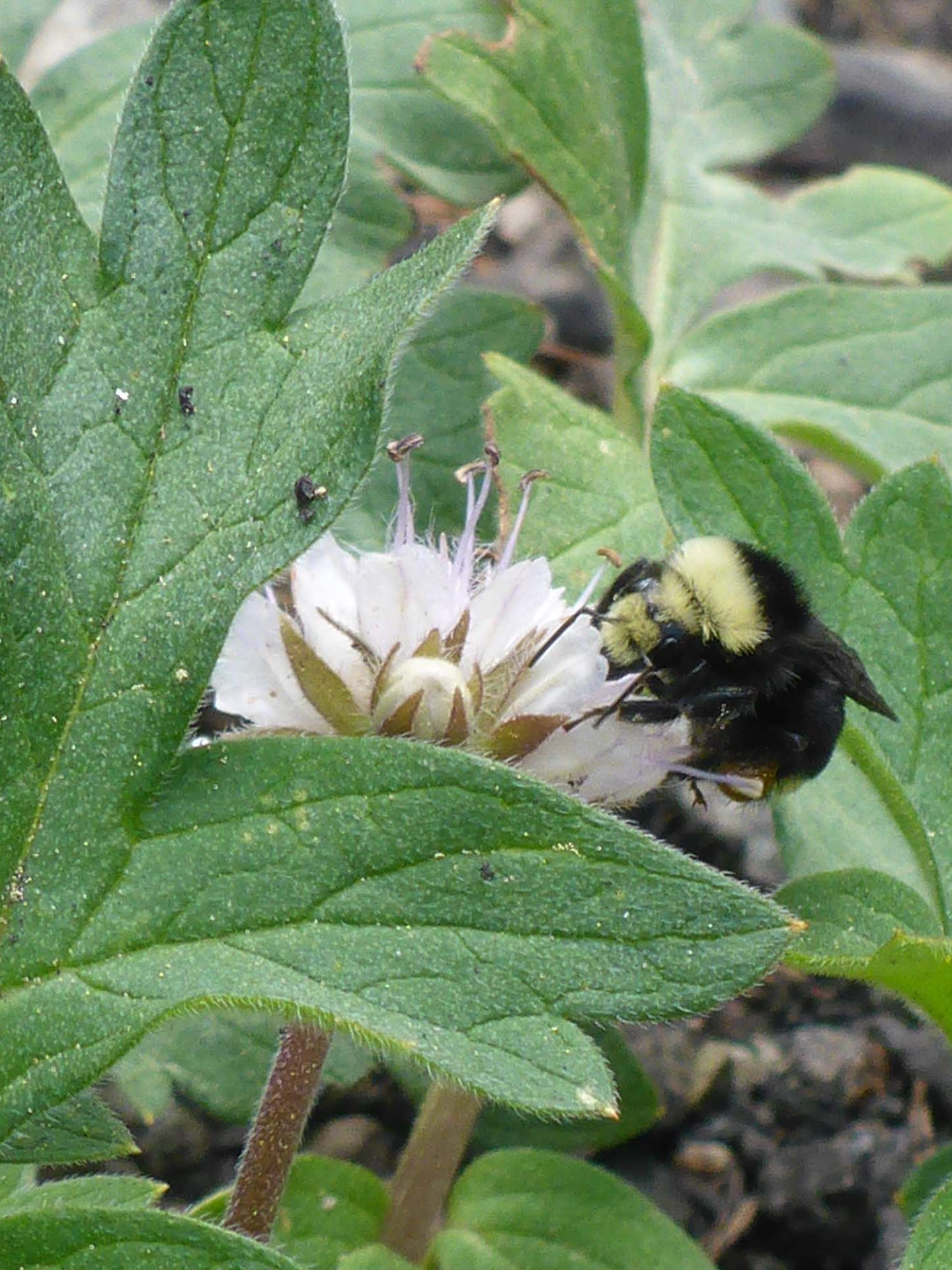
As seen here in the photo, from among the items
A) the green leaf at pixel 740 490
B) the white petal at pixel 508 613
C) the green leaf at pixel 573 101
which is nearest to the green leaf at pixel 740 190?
the green leaf at pixel 573 101

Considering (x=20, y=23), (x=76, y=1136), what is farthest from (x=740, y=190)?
(x=76, y=1136)

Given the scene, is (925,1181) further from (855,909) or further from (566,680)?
(566,680)

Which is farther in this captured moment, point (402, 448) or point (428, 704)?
point (402, 448)

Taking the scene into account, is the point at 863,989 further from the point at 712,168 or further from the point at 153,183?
the point at 153,183

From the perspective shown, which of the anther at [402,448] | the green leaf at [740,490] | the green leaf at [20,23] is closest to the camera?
the anther at [402,448]

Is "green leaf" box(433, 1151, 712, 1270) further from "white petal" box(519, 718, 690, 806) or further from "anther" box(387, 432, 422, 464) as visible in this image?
"anther" box(387, 432, 422, 464)

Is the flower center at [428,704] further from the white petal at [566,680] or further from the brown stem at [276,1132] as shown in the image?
the brown stem at [276,1132]
